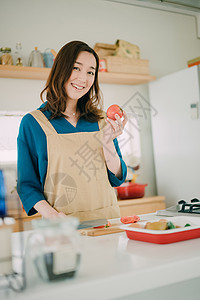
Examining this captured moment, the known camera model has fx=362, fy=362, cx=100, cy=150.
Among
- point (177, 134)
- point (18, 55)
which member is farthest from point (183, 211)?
point (18, 55)

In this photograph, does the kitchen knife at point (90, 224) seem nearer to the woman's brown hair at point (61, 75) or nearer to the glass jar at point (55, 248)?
the woman's brown hair at point (61, 75)

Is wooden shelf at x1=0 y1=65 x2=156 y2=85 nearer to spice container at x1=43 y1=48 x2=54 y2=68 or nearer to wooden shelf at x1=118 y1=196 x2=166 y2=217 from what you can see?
spice container at x1=43 y1=48 x2=54 y2=68

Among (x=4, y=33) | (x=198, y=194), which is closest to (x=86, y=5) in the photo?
(x=4, y=33)

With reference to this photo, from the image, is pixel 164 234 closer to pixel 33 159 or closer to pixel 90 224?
pixel 90 224

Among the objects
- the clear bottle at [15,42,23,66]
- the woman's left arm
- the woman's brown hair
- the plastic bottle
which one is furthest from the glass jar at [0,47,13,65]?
the plastic bottle

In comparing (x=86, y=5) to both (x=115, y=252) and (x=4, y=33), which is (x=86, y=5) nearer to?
(x=4, y=33)

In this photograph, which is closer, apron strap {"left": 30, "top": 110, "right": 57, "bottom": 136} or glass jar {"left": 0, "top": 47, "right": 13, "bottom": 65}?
apron strap {"left": 30, "top": 110, "right": 57, "bottom": 136}

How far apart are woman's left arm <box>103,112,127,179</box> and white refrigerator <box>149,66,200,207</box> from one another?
181 cm

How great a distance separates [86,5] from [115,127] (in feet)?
8.11

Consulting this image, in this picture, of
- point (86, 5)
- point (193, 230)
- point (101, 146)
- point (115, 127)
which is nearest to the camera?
point (193, 230)

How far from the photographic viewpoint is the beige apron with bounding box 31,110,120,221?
163 cm

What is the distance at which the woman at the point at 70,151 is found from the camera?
162 centimetres

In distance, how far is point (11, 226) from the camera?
817 mm

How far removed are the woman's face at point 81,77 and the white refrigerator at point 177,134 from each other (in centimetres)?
184
